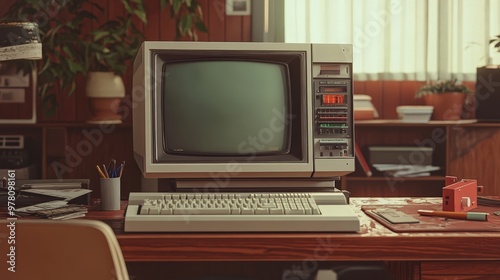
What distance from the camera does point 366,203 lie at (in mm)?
1964

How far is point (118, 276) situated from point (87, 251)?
0.20 ft

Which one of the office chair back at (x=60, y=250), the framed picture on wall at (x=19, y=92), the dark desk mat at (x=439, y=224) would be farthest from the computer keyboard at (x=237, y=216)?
the framed picture on wall at (x=19, y=92)

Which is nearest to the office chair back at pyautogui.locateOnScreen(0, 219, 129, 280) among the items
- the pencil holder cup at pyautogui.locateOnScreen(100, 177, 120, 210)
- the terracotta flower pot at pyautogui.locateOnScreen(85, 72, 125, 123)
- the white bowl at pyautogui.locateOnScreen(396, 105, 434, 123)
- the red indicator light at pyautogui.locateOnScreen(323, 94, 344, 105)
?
the pencil holder cup at pyautogui.locateOnScreen(100, 177, 120, 210)

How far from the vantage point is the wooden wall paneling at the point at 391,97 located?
3.60 metres

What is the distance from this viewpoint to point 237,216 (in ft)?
5.04

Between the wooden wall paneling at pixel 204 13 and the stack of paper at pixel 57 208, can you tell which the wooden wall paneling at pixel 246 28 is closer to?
the wooden wall paneling at pixel 204 13

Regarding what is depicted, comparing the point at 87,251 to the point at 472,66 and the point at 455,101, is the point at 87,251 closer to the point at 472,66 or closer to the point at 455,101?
the point at 455,101

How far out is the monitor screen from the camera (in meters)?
1.83

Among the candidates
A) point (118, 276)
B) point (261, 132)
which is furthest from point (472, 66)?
point (118, 276)

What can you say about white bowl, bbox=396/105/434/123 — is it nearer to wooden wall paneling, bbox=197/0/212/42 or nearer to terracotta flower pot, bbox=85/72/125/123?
wooden wall paneling, bbox=197/0/212/42

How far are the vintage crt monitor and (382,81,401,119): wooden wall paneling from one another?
6.06ft

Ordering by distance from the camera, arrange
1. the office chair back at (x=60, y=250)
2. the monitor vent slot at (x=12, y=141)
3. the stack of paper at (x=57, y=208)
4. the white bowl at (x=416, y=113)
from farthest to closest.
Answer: the white bowl at (x=416, y=113), the monitor vent slot at (x=12, y=141), the stack of paper at (x=57, y=208), the office chair back at (x=60, y=250)

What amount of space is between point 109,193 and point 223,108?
0.39 meters

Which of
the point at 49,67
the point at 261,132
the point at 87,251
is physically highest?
the point at 49,67
